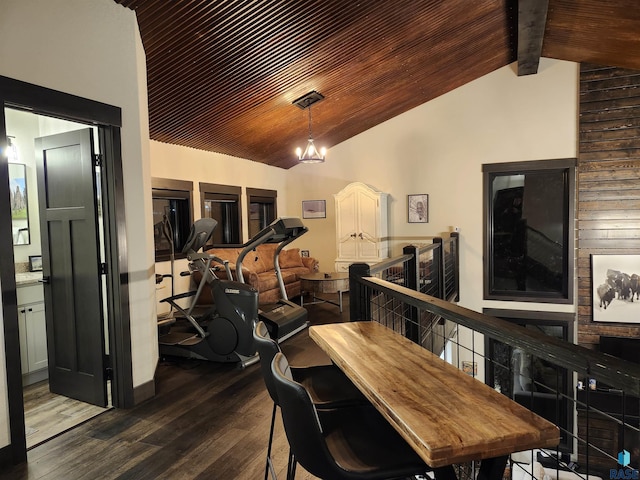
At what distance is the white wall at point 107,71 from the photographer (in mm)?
2434

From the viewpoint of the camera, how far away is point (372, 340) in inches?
77.4

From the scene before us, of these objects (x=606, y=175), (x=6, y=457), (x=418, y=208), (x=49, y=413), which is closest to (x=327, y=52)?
(x=418, y=208)

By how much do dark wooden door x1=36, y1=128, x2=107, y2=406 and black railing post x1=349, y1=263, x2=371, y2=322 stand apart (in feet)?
6.19

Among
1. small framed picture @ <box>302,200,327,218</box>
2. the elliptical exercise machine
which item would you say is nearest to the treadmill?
the elliptical exercise machine

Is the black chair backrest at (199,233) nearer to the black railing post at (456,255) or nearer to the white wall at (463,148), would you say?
the white wall at (463,148)

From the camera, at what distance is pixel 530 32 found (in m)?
5.17

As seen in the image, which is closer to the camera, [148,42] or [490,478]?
[490,478]

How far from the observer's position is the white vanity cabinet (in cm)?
360

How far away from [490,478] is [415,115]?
22.6 feet

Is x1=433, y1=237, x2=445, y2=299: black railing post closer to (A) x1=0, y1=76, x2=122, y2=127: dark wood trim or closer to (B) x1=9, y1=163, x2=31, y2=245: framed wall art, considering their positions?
(A) x1=0, y1=76, x2=122, y2=127: dark wood trim

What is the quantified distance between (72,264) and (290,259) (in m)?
4.44

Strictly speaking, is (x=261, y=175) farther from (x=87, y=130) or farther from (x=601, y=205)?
(x=601, y=205)

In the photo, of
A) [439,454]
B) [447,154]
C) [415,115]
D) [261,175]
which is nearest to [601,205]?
[447,154]

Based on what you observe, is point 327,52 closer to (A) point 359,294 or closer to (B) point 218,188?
(B) point 218,188
